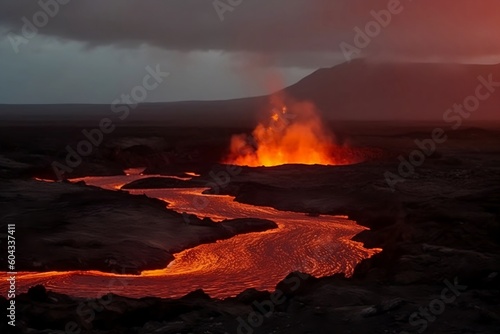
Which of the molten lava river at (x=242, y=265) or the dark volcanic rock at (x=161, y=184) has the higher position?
the dark volcanic rock at (x=161, y=184)

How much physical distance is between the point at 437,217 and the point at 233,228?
10073 mm

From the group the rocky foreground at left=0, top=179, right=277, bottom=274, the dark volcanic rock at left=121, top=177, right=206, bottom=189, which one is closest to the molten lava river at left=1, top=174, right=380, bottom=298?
the rocky foreground at left=0, top=179, right=277, bottom=274

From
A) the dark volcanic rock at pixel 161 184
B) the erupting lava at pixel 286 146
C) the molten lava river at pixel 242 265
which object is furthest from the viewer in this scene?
the erupting lava at pixel 286 146

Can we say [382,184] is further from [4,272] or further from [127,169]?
[127,169]

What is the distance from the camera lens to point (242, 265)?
79.7ft

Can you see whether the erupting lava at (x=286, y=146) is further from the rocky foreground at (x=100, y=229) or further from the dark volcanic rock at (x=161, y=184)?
the rocky foreground at (x=100, y=229)

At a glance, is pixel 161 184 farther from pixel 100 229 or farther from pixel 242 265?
pixel 242 265

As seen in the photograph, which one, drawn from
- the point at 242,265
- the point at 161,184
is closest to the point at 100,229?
the point at 242,265

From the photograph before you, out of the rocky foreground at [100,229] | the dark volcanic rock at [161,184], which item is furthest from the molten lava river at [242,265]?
the dark volcanic rock at [161,184]

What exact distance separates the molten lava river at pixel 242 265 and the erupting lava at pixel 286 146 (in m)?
28.0

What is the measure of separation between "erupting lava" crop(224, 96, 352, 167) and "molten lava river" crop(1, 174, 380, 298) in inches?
1102

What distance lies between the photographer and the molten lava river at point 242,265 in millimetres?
21094

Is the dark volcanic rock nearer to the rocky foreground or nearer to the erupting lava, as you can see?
the rocky foreground

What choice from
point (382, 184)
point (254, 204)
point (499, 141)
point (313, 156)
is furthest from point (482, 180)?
point (499, 141)
